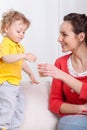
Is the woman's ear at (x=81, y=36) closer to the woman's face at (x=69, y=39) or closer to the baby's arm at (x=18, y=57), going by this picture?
the woman's face at (x=69, y=39)

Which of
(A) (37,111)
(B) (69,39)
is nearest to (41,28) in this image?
(B) (69,39)

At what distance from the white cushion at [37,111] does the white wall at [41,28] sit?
0.83 m

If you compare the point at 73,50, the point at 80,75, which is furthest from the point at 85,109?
the point at 73,50

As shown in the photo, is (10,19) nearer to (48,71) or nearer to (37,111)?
(48,71)

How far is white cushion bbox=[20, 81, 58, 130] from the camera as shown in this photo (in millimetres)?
1677

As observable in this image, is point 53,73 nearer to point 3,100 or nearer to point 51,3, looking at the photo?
point 3,100

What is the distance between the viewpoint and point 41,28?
2721mm

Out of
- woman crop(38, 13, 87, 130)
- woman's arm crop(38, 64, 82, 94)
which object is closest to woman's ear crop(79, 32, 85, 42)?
woman crop(38, 13, 87, 130)

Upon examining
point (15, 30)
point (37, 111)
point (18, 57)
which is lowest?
point (37, 111)

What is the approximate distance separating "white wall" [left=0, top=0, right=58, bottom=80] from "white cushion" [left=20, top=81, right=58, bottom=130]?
2.71 ft

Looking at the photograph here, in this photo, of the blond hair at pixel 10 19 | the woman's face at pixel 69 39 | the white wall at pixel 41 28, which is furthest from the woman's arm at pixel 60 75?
the white wall at pixel 41 28

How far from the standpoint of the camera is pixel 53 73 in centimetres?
157

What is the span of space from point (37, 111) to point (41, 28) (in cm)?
117

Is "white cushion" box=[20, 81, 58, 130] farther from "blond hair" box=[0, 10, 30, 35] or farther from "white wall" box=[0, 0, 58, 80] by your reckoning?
"white wall" box=[0, 0, 58, 80]
